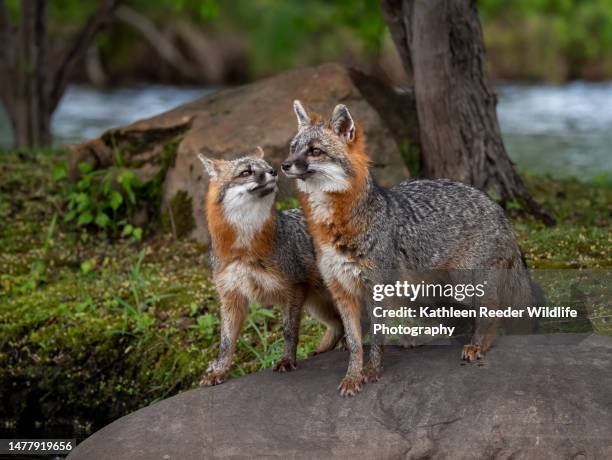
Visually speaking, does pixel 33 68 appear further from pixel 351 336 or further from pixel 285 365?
pixel 351 336

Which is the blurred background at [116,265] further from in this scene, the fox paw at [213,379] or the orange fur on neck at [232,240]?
the orange fur on neck at [232,240]

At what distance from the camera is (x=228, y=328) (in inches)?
255

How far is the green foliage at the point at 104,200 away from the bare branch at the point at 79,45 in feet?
14.8

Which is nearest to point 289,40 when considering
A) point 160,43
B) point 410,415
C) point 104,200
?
point 160,43

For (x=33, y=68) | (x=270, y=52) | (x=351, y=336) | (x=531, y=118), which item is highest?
(x=33, y=68)

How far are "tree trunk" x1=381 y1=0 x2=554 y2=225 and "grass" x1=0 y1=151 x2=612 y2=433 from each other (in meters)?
0.48

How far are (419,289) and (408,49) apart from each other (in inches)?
164

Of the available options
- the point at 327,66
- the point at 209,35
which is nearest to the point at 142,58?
the point at 209,35

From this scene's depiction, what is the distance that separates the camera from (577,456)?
17.4 ft

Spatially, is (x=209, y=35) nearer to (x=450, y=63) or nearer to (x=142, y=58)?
(x=142, y=58)

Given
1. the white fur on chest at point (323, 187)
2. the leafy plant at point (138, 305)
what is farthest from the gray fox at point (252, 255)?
the leafy plant at point (138, 305)

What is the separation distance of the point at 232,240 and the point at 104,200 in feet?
12.8

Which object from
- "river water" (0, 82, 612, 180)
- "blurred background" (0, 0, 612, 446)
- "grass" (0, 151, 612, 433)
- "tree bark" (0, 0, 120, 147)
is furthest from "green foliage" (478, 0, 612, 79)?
"grass" (0, 151, 612, 433)

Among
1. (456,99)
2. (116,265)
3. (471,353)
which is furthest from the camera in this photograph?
(456,99)
